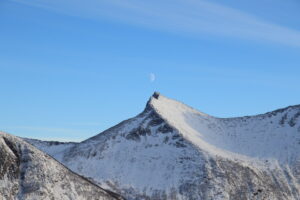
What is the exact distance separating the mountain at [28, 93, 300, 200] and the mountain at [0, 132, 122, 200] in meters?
26.1

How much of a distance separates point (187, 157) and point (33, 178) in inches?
2022

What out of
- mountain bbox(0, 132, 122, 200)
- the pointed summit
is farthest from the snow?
mountain bbox(0, 132, 122, 200)

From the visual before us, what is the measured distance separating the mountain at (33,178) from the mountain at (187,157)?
26078 mm

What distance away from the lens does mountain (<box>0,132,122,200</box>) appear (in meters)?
89.9

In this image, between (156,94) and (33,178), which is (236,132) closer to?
(156,94)

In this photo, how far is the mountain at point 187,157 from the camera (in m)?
127

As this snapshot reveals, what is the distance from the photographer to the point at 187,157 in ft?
446

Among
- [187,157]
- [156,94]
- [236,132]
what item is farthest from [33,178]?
[236,132]

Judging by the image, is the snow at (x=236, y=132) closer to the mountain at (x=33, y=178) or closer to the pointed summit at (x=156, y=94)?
the pointed summit at (x=156, y=94)

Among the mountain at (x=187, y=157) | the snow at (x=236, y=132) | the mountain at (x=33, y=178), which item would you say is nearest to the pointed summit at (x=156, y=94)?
the snow at (x=236, y=132)

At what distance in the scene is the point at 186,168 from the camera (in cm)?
13188

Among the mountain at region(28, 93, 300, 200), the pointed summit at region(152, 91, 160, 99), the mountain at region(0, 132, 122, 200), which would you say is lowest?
the mountain at region(0, 132, 122, 200)

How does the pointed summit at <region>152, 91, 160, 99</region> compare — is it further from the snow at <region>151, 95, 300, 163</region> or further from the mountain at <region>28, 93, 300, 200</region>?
the mountain at <region>28, 93, 300, 200</region>

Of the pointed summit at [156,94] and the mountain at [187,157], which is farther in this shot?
the pointed summit at [156,94]
